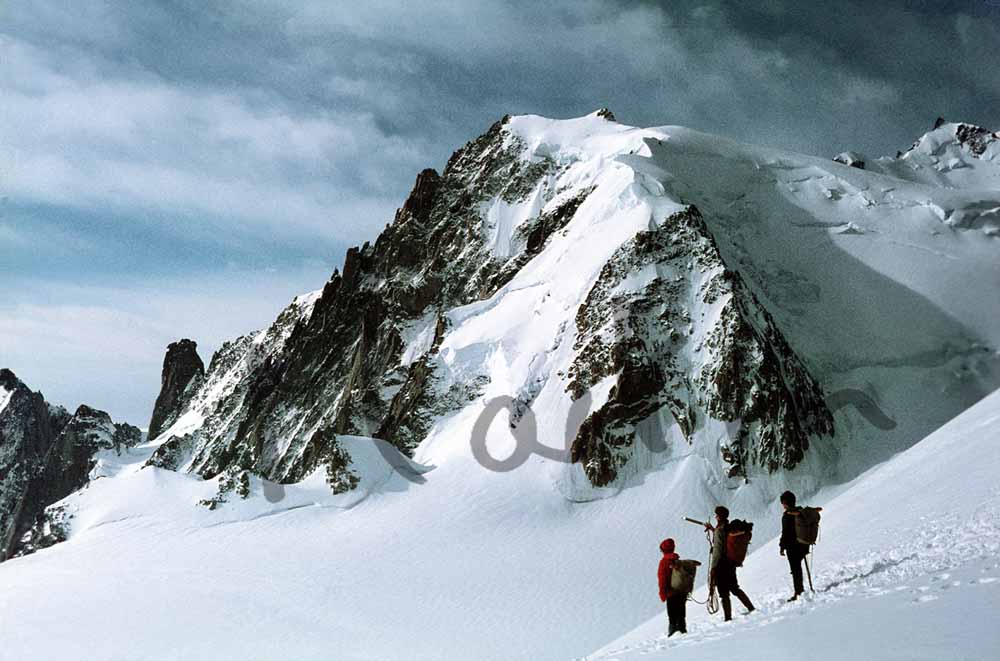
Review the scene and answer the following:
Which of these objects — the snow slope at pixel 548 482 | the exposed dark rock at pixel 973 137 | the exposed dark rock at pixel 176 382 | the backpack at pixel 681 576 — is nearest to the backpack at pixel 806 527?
the backpack at pixel 681 576

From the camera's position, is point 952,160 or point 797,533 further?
point 952,160

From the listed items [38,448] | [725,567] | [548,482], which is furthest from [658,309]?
[38,448]

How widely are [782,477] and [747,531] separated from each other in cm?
3184

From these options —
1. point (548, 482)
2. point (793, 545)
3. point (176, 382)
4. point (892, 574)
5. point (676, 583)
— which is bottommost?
point (892, 574)

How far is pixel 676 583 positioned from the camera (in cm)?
1312

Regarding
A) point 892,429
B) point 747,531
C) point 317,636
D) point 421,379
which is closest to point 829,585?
point 747,531

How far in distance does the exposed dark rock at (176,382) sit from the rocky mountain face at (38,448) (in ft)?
18.1

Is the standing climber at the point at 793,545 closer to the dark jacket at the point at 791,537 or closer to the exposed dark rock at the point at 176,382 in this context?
the dark jacket at the point at 791,537

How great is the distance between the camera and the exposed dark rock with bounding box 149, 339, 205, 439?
157875 millimetres

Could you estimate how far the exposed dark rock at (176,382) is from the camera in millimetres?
157875

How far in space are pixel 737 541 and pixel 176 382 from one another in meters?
163

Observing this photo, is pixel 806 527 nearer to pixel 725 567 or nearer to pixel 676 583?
pixel 725 567

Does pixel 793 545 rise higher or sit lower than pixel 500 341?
lower

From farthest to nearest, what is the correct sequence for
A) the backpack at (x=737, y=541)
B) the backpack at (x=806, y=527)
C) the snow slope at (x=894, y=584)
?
the backpack at (x=737, y=541) < the backpack at (x=806, y=527) < the snow slope at (x=894, y=584)
